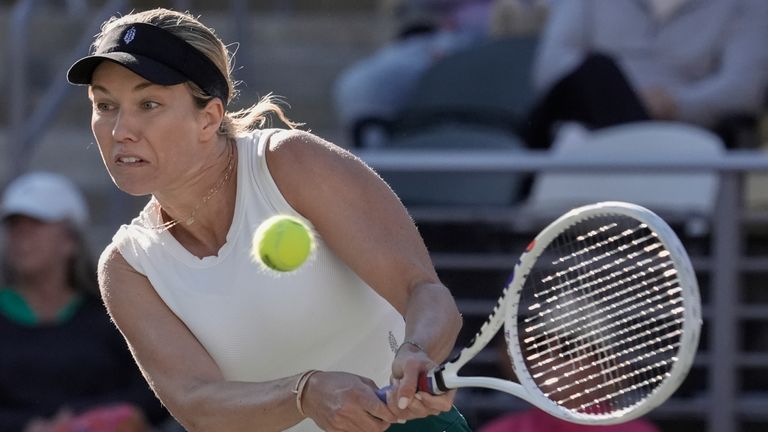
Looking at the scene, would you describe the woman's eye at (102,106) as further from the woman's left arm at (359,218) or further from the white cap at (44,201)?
the white cap at (44,201)

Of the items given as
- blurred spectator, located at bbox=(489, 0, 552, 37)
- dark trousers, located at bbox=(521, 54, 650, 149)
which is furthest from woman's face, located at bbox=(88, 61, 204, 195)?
blurred spectator, located at bbox=(489, 0, 552, 37)

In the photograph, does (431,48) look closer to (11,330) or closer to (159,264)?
(11,330)

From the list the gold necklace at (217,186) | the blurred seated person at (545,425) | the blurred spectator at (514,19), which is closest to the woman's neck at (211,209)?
the gold necklace at (217,186)

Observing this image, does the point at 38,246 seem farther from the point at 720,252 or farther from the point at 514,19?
the point at 720,252

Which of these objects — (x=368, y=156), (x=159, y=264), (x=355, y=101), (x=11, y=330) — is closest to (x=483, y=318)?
(x=368, y=156)

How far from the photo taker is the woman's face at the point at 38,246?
5445mm

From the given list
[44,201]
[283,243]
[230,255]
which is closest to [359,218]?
[283,243]

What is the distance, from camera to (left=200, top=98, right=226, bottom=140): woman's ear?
2.95 meters

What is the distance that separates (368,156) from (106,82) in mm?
2337

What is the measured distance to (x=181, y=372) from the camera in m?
3.00

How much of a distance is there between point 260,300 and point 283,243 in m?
0.24

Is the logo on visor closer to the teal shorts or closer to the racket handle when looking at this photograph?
the racket handle

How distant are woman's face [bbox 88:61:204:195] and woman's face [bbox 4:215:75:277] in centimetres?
263

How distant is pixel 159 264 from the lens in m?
3.08
